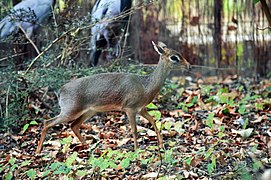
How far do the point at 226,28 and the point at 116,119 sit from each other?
2.85 meters

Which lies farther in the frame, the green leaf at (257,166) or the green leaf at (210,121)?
the green leaf at (210,121)

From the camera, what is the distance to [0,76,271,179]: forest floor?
4.59 metres

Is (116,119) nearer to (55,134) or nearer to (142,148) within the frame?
(55,134)

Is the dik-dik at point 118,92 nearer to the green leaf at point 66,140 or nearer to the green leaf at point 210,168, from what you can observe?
the green leaf at point 66,140

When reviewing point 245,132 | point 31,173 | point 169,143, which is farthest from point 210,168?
point 31,173

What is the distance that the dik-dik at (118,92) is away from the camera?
215 inches

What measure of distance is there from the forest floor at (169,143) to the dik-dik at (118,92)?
276 mm

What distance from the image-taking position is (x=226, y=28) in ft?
29.0

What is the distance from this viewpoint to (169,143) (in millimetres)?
5461

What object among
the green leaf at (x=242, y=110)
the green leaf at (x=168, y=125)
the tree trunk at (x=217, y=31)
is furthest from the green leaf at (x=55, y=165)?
the tree trunk at (x=217, y=31)

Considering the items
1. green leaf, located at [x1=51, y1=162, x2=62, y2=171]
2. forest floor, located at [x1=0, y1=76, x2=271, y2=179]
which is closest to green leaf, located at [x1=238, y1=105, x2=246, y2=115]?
forest floor, located at [x1=0, y1=76, x2=271, y2=179]

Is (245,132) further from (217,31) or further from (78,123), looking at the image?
(217,31)

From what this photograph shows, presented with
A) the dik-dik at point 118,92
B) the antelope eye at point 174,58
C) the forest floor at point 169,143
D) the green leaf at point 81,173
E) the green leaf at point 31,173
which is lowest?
the forest floor at point 169,143

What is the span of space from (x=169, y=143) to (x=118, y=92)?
64cm
